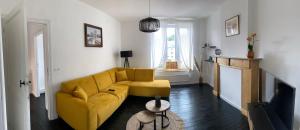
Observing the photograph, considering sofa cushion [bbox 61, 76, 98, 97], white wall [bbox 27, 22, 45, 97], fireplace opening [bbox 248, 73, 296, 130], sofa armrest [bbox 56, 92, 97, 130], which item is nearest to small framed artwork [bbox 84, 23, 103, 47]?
sofa cushion [bbox 61, 76, 98, 97]

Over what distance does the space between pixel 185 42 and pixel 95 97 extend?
158 inches

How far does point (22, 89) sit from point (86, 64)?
78.1 inches

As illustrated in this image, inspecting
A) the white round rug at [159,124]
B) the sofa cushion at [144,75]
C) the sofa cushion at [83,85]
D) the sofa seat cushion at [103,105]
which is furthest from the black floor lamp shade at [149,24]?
the sofa cushion at [144,75]

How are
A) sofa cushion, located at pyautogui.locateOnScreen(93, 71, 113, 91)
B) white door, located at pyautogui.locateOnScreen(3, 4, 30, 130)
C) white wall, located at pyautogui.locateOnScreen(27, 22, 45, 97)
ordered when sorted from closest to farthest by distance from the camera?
white door, located at pyautogui.locateOnScreen(3, 4, 30, 130), sofa cushion, located at pyautogui.locateOnScreen(93, 71, 113, 91), white wall, located at pyautogui.locateOnScreen(27, 22, 45, 97)

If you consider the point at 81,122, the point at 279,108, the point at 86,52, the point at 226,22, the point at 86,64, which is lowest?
the point at 81,122

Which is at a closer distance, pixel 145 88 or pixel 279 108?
pixel 279 108

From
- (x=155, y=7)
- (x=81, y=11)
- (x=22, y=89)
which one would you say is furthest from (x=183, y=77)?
(x=22, y=89)

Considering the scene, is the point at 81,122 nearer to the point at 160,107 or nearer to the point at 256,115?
the point at 160,107

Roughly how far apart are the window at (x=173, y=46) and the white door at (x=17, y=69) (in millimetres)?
4258

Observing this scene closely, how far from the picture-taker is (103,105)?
9.17 ft

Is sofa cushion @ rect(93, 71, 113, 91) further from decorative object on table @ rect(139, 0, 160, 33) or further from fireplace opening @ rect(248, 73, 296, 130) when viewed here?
fireplace opening @ rect(248, 73, 296, 130)

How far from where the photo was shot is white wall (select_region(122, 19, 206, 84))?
6086 mm

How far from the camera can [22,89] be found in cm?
201

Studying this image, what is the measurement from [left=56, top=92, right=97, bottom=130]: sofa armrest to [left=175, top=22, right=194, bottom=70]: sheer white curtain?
4.25 meters
